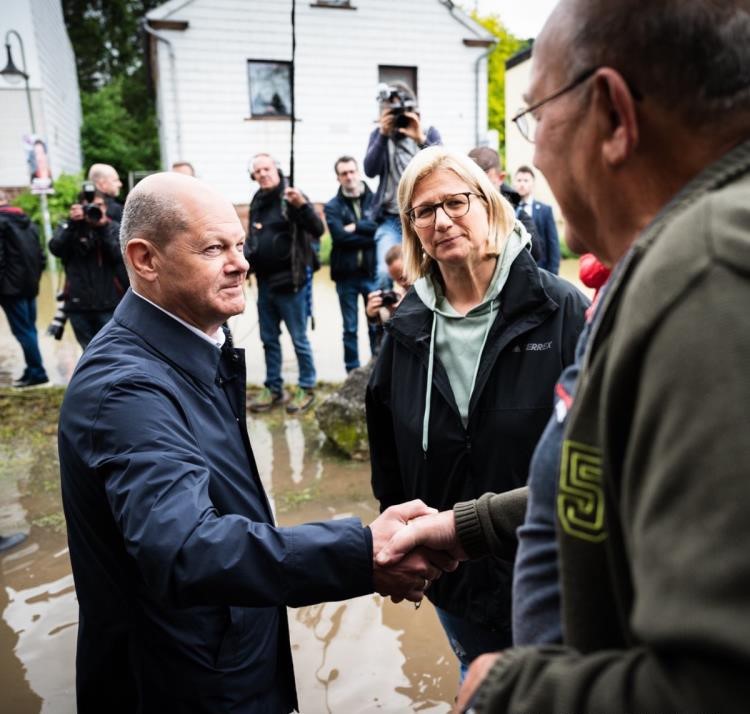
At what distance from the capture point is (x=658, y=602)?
2.30 ft

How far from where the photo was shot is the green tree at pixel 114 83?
26.9 m

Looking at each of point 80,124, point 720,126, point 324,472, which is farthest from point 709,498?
point 80,124

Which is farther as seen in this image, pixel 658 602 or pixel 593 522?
pixel 593 522

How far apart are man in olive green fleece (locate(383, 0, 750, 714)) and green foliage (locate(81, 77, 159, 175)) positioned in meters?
28.2

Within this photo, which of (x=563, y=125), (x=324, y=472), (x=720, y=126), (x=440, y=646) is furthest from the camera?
(x=324, y=472)

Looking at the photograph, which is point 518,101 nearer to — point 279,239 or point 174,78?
point 174,78

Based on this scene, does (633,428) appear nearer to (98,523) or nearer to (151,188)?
(98,523)

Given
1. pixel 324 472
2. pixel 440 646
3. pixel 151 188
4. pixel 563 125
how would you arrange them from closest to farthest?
pixel 563 125
pixel 151 188
pixel 440 646
pixel 324 472

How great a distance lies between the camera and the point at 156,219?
208cm

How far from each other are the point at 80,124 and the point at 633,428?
98.6 ft

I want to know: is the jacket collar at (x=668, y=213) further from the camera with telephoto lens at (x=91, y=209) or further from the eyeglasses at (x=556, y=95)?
the camera with telephoto lens at (x=91, y=209)

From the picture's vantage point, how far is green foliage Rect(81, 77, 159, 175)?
2672 cm

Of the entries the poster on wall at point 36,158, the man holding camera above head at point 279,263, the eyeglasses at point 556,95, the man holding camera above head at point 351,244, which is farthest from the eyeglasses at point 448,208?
the poster on wall at point 36,158

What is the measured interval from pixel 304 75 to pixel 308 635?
17.1 meters
